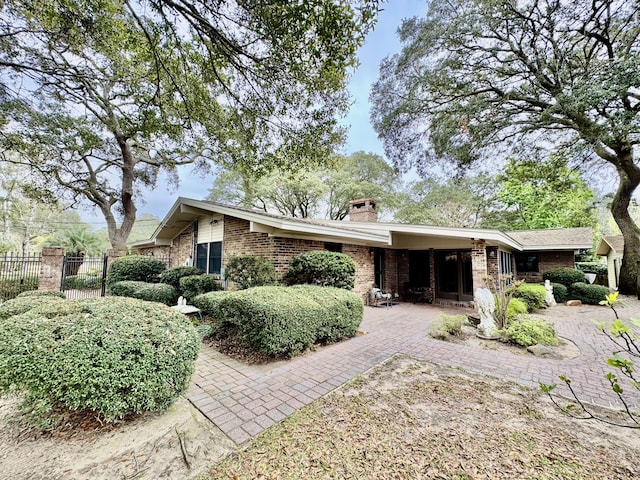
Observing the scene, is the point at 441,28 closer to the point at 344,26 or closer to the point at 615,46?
the point at 615,46

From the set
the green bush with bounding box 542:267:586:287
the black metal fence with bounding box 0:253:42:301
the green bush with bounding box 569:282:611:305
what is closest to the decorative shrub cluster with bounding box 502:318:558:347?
the green bush with bounding box 569:282:611:305

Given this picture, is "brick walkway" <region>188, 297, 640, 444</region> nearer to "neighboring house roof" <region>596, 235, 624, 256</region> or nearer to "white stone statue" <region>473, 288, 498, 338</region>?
"white stone statue" <region>473, 288, 498, 338</region>

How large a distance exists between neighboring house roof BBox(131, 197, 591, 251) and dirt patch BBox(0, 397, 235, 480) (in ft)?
14.8

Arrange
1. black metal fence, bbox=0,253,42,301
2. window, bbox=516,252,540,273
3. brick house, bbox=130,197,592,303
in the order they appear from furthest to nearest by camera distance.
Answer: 1. window, bbox=516,252,540,273
2. black metal fence, bbox=0,253,42,301
3. brick house, bbox=130,197,592,303

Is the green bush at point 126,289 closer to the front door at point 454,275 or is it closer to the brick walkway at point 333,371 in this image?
the brick walkway at point 333,371

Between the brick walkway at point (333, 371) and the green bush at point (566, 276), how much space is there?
290 inches

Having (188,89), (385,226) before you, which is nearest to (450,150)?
(385,226)

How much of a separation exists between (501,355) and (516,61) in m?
10.6

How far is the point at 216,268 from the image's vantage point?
9258 mm

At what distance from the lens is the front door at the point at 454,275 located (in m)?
11.3

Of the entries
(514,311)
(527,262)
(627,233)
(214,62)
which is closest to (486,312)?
(514,311)

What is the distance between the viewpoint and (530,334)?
5590mm

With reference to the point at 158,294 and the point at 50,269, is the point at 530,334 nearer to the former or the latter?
the point at 158,294

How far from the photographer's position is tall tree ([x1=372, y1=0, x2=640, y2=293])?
27.3ft
